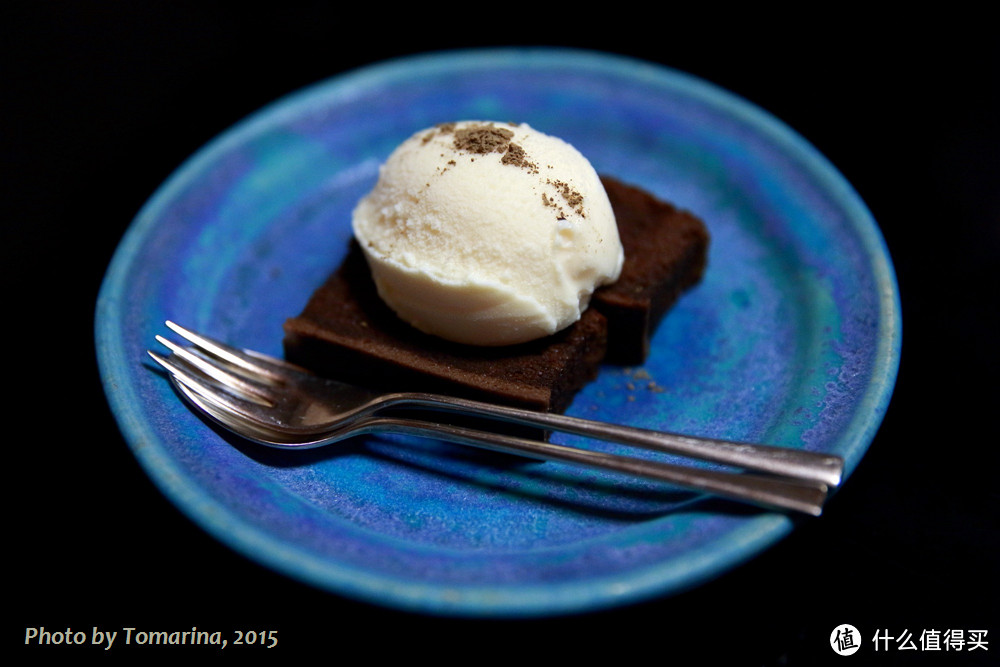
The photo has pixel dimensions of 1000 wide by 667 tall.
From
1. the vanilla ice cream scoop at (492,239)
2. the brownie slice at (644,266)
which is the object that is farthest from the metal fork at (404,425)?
the brownie slice at (644,266)

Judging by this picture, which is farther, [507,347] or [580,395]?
[580,395]

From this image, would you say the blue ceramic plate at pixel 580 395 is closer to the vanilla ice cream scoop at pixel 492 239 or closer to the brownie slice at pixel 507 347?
the brownie slice at pixel 507 347

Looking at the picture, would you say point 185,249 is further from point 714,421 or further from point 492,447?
point 714,421

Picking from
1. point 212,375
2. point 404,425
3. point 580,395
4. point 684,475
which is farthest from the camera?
point 580,395

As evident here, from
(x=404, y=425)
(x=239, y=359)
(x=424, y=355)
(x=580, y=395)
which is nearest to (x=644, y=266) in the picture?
(x=580, y=395)

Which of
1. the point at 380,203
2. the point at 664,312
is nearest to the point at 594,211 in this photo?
the point at 664,312

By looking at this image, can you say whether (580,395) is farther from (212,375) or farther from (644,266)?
(212,375)
